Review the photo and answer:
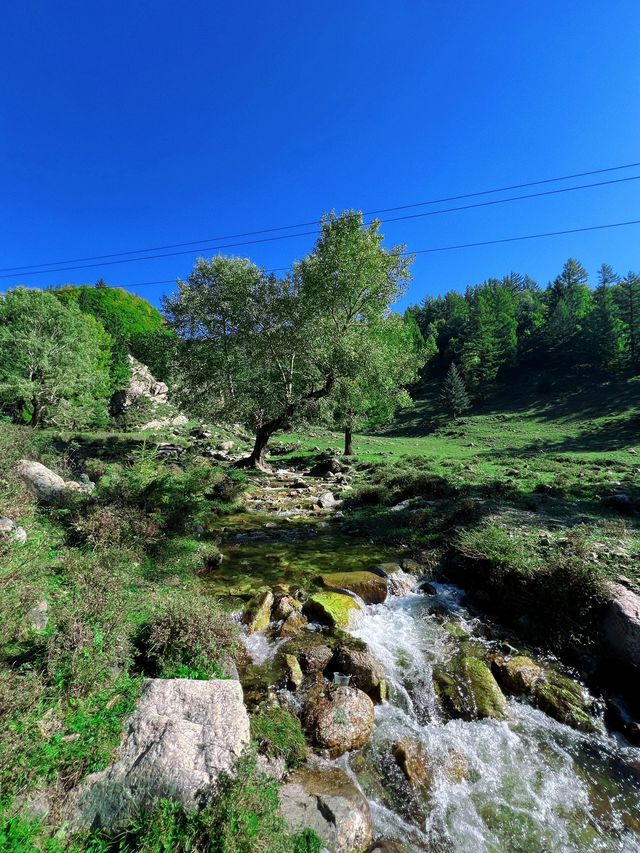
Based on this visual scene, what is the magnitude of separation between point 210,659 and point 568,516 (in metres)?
12.5

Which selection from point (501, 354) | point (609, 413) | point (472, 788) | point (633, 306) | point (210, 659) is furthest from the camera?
point (501, 354)

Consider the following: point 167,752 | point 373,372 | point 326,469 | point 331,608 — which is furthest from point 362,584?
point 326,469

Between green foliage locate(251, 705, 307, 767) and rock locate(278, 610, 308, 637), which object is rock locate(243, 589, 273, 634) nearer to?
rock locate(278, 610, 308, 637)

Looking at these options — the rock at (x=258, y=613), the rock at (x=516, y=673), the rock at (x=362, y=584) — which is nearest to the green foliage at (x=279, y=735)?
the rock at (x=258, y=613)

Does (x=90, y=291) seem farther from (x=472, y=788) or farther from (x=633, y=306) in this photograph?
(x=633, y=306)

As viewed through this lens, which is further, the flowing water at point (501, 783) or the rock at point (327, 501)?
the rock at point (327, 501)

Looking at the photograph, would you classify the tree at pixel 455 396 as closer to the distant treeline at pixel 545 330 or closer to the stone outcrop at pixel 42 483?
the distant treeline at pixel 545 330

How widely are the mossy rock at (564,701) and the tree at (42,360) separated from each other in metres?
37.0

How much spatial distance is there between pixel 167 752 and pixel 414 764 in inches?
132

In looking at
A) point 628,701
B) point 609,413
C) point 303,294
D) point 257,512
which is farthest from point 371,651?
point 609,413

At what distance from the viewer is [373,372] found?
21.2m

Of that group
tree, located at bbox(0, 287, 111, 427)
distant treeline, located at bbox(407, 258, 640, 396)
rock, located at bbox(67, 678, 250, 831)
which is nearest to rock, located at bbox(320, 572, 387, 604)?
rock, located at bbox(67, 678, 250, 831)

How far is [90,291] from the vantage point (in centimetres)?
7412

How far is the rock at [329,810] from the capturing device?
3895mm
